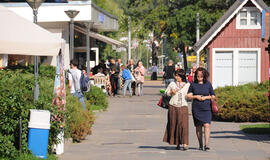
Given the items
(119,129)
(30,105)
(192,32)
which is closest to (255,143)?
(119,129)

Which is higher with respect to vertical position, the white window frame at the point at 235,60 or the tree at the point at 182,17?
the tree at the point at 182,17

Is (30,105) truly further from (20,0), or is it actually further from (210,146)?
(20,0)

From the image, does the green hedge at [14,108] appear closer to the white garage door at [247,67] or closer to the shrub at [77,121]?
the shrub at [77,121]

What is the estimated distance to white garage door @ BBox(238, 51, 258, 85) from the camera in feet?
101

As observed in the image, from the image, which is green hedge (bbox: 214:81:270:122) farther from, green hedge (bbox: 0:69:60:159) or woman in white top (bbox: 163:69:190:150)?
green hedge (bbox: 0:69:60:159)

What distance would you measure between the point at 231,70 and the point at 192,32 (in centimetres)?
1898

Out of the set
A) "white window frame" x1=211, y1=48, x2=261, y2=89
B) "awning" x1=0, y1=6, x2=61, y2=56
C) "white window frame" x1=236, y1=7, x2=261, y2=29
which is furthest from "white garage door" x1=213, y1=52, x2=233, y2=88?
"awning" x1=0, y1=6, x2=61, y2=56

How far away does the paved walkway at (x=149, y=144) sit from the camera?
11961mm

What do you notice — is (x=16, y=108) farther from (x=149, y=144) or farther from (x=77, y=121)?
(x=149, y=144)

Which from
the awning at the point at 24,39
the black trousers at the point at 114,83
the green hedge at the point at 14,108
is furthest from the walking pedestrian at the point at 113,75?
the green hedge at the point at 14,108

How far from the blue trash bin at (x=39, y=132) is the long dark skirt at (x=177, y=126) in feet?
8.89

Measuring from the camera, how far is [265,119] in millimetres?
19156

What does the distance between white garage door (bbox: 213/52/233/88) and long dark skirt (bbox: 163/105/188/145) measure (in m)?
18.6

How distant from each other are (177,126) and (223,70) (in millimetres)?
18873
